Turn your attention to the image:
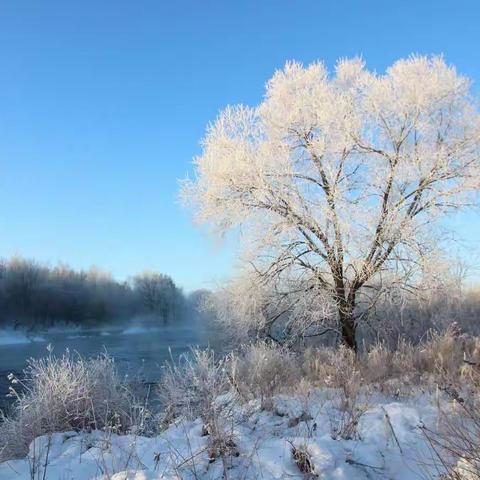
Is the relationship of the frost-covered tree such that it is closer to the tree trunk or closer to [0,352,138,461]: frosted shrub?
the tree trunk

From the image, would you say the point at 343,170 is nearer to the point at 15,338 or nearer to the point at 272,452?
the point at 272,452

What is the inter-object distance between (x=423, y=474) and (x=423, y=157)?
9996mm

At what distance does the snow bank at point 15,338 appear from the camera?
217 feet

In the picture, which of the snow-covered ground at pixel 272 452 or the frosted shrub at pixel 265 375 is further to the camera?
the frosted shrub at pixel 265 375

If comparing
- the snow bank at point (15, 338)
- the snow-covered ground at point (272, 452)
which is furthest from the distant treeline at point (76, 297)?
the snow-covered ground at point (272, 452)

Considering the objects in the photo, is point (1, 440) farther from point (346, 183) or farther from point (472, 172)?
point (472, 172)

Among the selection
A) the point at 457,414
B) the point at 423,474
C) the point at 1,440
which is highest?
the point at 457,414

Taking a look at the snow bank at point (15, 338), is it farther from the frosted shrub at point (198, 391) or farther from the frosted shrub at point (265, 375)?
the frosted shrub at point (198, 391)

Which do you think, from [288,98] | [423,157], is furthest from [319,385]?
[288,98]

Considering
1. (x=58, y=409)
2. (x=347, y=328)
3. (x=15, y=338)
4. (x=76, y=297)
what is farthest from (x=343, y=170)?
(x=76, y=297)

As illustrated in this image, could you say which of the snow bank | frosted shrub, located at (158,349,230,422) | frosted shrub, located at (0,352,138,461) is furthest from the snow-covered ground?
the snow bank

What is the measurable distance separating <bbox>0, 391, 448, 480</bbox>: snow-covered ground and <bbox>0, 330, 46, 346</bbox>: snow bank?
6538 centimetres

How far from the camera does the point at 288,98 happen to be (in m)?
14.0

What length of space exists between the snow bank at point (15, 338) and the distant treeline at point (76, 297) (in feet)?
5.74
